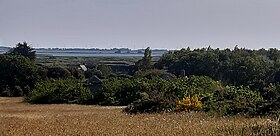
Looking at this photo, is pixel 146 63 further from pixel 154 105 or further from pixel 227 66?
pixel 154 105

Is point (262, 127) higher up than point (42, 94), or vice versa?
point (262, 127)

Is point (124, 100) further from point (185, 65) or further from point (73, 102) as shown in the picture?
point (185, 65)

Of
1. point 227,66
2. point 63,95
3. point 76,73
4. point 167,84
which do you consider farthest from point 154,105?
point 76,73

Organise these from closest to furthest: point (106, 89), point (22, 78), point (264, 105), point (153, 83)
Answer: point (264, 105), point (153, 83), point (106, 89), point (22, 78)

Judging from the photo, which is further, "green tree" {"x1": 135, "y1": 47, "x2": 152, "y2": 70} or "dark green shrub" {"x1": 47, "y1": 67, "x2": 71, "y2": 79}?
"green tree" {"x1": 135, "y1": 47, "x2": 152, "y2": 70}

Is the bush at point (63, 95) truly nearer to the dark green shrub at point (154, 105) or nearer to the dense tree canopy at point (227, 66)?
the dense tree canopy at point (227, 66)

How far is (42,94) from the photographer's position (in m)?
62.1

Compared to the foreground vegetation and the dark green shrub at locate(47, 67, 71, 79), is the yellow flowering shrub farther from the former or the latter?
the dark green shrub at locate(47, 67, 71, 79)

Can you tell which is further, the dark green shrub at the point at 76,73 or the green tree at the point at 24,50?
the green tree at the point at 24,50

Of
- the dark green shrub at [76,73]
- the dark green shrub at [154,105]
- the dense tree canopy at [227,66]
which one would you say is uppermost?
the dark green shrub at [154,105]

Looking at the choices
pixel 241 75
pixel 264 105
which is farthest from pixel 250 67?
pixel 264 105

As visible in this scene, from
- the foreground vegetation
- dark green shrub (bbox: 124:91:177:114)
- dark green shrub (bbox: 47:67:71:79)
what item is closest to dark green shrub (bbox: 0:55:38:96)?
the foreground vegetation

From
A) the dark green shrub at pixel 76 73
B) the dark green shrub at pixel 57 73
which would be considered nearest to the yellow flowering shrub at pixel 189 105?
the dark green shrub at pixel 57 73

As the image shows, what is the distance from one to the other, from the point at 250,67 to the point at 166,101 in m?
55.5
